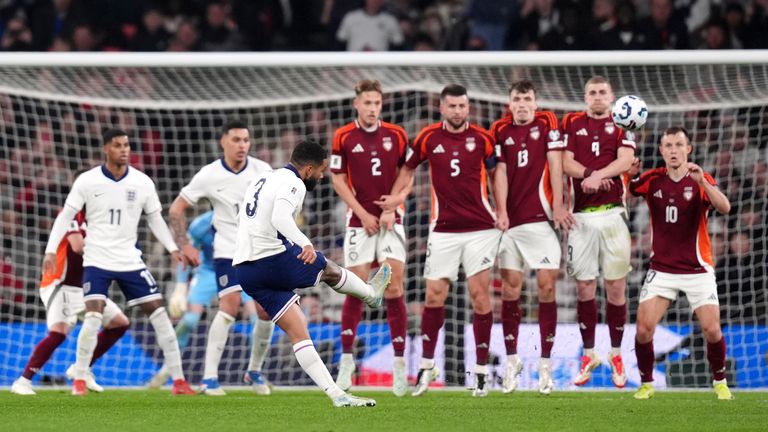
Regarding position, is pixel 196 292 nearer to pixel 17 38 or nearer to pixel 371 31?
pixel 371 31

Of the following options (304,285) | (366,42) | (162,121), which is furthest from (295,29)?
(304,285)

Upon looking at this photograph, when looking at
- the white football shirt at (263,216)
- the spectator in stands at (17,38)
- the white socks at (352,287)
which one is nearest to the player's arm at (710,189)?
the white socks at (352,287)

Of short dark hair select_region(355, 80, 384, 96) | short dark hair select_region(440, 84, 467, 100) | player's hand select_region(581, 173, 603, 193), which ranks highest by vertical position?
short dark hair select_region(355, 80, 384, 96)

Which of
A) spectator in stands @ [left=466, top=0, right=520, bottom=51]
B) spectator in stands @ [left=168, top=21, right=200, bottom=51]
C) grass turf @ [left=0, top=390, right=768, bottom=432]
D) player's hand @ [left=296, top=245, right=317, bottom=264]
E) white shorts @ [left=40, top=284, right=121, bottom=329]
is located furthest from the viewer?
spectator in stands @ [left=168, top=21, right=200, bottom=51]

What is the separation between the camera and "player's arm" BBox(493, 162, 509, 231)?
1034 cm

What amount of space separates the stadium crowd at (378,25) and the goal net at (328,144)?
1.63 meters

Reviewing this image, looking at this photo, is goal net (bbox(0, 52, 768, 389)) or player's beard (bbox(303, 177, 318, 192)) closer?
player's beard (bbox(303, 177, 318, 192))

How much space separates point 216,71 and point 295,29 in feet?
10.0

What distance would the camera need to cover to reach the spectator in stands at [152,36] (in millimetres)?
15875

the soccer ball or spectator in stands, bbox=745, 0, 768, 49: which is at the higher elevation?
spectator in stands, bbox=745, 0, 768, 49

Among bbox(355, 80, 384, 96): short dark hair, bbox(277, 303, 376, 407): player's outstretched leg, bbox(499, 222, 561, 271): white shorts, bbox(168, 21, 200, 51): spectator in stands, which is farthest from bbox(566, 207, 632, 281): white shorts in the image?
bbox(168, 21, 200, 51): spectator in stands

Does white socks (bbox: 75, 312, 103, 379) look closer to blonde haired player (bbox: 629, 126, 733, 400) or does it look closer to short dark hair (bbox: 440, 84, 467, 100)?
short dark hair (bbox: 440, 84, 467, 100)

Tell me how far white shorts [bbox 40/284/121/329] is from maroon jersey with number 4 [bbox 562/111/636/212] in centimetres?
424

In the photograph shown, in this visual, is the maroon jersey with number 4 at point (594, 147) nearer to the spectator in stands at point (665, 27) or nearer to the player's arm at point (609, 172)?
the player's arm at point (609, 172)
